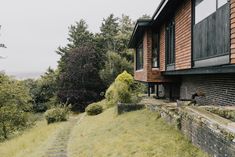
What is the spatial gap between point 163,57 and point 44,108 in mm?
29774

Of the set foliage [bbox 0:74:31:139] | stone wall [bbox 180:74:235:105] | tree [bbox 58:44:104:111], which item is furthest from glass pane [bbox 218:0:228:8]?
tree [bbox 58:44:104:111]

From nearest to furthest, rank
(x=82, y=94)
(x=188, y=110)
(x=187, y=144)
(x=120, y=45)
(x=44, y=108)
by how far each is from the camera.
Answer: (x=187, y=144) → (x=188, y=110) → (x=82, y=94) → (x=44, y=108) → (x=120, y=45)

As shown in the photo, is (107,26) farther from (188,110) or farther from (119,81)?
(188,110)

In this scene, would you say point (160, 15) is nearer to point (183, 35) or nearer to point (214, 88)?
point (183, 35)

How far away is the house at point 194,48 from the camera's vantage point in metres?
8.54

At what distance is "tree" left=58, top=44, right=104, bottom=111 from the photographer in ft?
126

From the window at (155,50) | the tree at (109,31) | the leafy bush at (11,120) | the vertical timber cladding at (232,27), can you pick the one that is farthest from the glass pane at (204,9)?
the tree at (109,31)

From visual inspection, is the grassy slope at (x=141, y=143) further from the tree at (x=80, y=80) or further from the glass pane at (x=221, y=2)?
the tree at (x=80, y=80)

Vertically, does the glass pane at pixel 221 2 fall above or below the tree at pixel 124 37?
below

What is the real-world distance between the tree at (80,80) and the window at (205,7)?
28125 millimetres

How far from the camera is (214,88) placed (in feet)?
37.7

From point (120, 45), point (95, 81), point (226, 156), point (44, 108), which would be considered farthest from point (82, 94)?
Answer: point (226, 156)

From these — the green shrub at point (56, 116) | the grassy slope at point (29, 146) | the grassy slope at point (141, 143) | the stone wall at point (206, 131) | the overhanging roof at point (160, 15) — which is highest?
the overhanging roof at point (160, 15)

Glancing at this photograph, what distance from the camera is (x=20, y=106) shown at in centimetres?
2709
